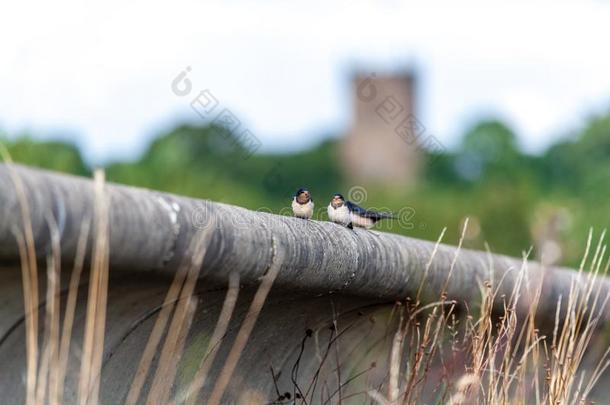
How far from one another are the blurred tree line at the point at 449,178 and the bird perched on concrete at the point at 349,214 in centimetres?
441

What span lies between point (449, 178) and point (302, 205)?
8200 cm

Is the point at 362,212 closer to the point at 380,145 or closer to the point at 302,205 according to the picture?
the point at 302,205

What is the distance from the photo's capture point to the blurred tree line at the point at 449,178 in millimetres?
27625

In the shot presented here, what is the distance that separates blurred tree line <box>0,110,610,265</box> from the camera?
27625 millimetres

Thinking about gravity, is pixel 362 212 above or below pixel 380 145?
above

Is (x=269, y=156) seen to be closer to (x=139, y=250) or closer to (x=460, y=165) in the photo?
(x=460, y=165)

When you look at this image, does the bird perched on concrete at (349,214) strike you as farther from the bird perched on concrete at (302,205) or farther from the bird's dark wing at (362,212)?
the bird perched on concrete at (302,205)

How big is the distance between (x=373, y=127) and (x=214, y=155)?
12123 millimetres

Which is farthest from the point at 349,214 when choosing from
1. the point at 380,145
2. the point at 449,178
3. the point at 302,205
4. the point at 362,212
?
the point at 449,178

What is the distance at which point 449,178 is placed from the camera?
289ft

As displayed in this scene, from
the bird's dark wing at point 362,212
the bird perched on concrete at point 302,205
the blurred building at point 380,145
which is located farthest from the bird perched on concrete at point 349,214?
the blurred building at point 380,145

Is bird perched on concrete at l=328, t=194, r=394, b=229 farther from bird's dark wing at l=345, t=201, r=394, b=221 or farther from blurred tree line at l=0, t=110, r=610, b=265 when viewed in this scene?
blurred tree line at l=0, t=110, r=610, b=265

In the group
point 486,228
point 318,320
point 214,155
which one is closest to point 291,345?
point 318,320

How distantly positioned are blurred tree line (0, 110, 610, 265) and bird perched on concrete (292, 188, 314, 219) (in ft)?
15.3
